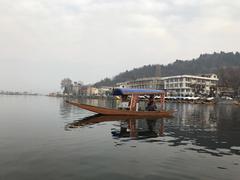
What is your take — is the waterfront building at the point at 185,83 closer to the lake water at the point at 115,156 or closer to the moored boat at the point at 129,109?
the moored boat at the point at 129,109

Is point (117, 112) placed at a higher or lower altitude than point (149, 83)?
lower

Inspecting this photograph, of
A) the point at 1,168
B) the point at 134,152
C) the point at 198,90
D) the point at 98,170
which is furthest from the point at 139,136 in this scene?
the point at 198,90

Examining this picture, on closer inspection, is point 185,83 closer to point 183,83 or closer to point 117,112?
point 183,83

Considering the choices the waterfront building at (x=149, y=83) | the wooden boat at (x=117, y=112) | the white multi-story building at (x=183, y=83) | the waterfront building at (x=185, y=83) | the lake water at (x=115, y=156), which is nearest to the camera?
the lake water at (x=115, y=156)

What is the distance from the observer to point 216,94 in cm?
12925

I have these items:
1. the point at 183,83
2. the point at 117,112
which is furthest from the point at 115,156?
the point at 183,83

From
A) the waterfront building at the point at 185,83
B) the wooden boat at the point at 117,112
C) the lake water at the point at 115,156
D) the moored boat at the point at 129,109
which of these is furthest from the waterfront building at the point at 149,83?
the lake water at the point at 115,156

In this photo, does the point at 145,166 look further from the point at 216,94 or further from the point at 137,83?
the point at 137,83

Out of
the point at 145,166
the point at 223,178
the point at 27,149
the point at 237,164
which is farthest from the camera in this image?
the point at 27,149

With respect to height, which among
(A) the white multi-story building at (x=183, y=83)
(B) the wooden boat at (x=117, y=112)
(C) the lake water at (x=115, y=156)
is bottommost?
(C) the lake water at (x=115, y=156)

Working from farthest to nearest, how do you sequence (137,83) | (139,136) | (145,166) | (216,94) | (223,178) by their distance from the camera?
(137,83) → (216,94) → (139,136) → (145,166) → (223,178)

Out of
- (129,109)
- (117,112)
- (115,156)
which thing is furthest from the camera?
(129,109)

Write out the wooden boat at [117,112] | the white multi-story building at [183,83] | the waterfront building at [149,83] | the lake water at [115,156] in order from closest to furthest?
the lake water at [115,156], the wooden boat at [117,112], the white multi-story building at [183,83], the waterfront building at [149,83]

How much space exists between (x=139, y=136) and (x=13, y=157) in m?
10.4
